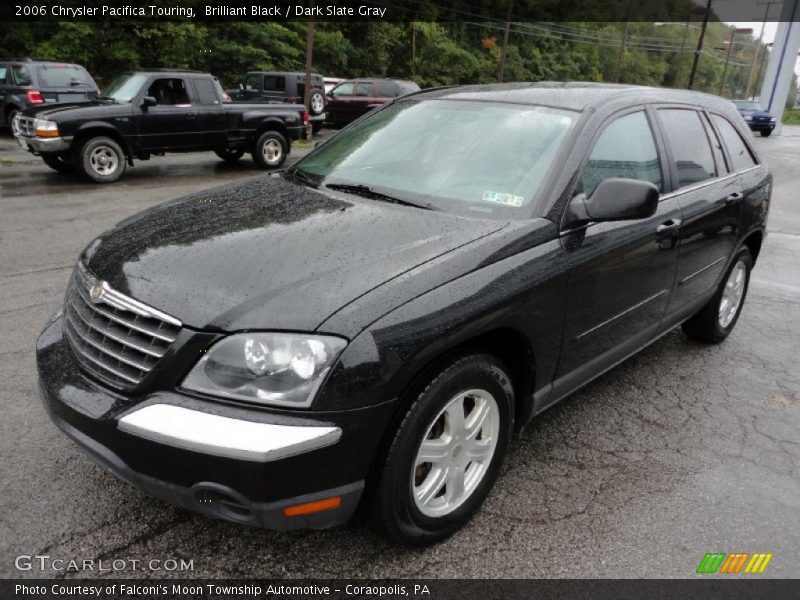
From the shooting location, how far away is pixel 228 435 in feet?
6.27

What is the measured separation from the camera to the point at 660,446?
10.8ft

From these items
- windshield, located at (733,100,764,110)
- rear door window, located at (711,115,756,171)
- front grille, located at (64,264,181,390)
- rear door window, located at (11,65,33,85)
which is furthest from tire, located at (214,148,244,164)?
windshield, located at (733,100,764,110)

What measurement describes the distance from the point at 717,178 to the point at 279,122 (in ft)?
32.5

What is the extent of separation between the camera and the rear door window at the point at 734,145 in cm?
424

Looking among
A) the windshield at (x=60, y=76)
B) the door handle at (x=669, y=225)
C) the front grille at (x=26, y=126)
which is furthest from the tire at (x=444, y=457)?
the windshield at (x=60, y=76)

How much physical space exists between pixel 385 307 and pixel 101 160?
9862mm

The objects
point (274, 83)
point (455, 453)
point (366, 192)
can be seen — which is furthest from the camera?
point (274, 83)

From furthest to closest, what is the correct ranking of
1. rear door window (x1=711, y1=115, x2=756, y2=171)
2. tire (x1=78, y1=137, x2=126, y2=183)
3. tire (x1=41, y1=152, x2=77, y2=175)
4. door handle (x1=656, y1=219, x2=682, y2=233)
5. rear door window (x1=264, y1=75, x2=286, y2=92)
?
1. rear door window (x1=264, y1=75, x2=286, y2=92)
2. tire (x1=41, y1=152, x2=77, y2=175)
3. tire (x1=78, y1=137, x2=126, y2=183)
4. rear door window (x1=711, y1=115, x2=756, y2=171)
5. door handle (x1=656, y1=219, x2=682, y2=233)

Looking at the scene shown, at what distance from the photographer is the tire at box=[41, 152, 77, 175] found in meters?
10.3

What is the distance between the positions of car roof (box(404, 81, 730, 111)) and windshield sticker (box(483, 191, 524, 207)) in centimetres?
66

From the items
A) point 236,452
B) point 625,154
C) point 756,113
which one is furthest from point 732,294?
point 756,113

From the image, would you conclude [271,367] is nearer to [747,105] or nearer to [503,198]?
[503,198]

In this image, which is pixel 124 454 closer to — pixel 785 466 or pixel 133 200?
pixel 785 466

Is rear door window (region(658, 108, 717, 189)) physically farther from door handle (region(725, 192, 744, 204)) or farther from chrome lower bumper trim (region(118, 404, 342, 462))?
chrome lower bumper trim (region(118, 404, 342, 462))
